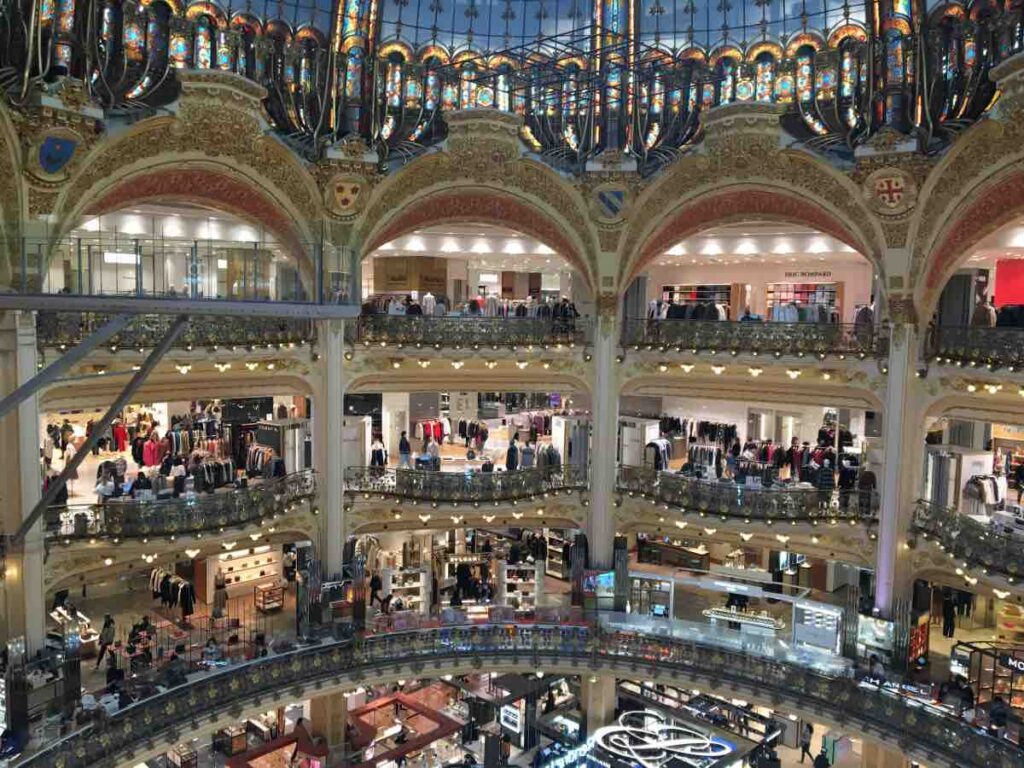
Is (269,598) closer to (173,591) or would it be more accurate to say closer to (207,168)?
(173,591)

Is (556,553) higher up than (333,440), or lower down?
lower down

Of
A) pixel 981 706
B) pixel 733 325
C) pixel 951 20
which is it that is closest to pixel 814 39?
pixel 951 20

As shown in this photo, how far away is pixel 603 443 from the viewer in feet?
72.0

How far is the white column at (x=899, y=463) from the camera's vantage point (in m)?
18.5

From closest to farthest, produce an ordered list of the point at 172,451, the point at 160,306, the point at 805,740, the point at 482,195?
the point at 160,306 < the point at 805,740 < the point at 482,195 < the point at 172,451

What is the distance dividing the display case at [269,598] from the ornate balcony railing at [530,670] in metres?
3.52

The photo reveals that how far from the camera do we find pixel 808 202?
19.6m

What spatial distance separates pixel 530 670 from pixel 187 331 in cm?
1101

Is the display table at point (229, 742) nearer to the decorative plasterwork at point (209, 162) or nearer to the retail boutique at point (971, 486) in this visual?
the decorative plasterwork at point (209, 162)

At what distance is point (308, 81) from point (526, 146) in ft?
18.1

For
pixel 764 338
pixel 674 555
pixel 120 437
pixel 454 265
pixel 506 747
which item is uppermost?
pixel 454 265

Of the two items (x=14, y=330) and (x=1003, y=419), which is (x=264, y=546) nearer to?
(x=14, y=330)

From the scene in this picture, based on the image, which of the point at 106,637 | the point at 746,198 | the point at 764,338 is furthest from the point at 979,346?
the point at 106,637

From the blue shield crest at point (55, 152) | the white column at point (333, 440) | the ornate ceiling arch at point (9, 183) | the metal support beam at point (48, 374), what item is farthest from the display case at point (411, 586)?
the metal support beam at point (48, 374)
